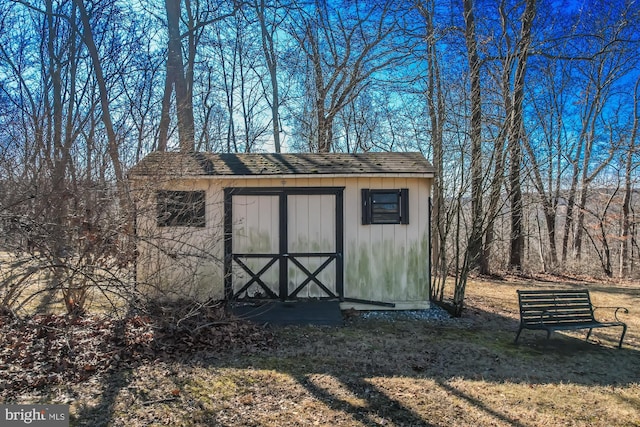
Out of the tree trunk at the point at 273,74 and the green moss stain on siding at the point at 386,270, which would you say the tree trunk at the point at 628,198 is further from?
the tree trunk at the point at 273,74

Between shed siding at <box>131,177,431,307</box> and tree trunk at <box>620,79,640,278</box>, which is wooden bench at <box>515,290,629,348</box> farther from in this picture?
tree trunk at <box>620,79,640,278</box>

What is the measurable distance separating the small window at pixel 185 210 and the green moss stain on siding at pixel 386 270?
2.83 meters

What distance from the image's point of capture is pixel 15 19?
1225cm

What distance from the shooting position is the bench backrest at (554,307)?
5613mm

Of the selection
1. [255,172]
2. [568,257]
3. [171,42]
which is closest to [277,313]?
[255,172]

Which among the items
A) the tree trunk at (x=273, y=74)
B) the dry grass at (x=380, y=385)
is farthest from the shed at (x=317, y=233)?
the tree trunk at (x=273, y=74)

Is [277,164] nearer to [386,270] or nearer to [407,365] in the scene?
[386,270]

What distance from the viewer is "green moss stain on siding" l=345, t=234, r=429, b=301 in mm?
7344

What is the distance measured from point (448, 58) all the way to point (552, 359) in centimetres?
876

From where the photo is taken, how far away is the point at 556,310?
576cm

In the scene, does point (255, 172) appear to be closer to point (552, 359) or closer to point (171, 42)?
point (552, 359)

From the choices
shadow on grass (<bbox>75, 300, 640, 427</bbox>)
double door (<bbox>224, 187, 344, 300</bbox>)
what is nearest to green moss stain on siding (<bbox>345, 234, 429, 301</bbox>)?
double door (<bbox>224, 187, 344, 300</bbox>)

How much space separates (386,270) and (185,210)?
12.4 ft

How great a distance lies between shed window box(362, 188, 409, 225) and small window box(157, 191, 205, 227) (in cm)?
297
